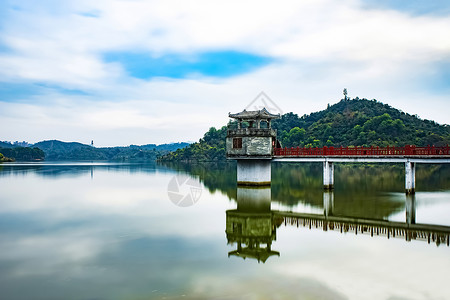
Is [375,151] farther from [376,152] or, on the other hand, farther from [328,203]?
[328,203]

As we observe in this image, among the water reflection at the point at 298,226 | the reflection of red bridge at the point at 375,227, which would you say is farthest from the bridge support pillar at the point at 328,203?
the reflection of red bridge at the point at 375,227

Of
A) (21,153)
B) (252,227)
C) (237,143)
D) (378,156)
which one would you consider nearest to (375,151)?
(378,156)

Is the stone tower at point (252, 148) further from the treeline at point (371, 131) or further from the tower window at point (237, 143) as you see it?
the treeline at point (371, 131)

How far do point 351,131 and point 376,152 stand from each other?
5953cm

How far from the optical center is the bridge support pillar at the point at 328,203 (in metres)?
23.4

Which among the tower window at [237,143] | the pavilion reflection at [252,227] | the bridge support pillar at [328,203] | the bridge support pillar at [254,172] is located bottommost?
the pavilion reflection at [252,227]

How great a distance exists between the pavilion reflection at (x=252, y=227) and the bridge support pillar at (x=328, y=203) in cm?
361

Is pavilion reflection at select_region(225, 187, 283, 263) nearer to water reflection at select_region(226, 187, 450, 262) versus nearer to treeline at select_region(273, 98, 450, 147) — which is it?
water reflection at select_region(226, 187, 450, 262)

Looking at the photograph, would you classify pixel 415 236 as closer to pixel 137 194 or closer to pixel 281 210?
pixel 281 210

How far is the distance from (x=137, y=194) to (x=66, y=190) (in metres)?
8.43

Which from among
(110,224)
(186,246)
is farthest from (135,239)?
(110,224)

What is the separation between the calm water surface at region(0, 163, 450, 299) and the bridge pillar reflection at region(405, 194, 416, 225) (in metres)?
0.11

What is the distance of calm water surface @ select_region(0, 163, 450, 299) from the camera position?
1078 centimetres

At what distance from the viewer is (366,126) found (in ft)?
274
